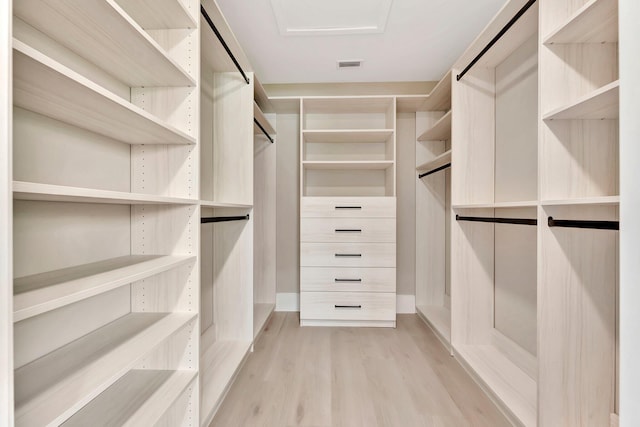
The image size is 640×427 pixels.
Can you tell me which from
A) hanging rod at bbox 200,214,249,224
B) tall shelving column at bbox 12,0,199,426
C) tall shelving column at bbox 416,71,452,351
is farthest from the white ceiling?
hanging rod at bbox 200,214,249,224

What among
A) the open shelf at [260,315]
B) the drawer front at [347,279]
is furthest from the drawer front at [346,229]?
the open shelf at [260,315]

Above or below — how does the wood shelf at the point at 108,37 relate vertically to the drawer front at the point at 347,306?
above

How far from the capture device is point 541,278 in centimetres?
121

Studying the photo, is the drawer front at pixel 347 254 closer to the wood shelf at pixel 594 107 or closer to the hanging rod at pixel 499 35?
the hanging rod at pixel 499 35

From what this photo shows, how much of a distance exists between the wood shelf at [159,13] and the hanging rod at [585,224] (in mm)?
1607

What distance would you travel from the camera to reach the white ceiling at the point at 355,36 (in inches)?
71.6

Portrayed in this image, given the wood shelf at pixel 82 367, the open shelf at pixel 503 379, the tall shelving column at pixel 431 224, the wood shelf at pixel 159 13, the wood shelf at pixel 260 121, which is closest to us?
the wood shelf at pixel 82 367

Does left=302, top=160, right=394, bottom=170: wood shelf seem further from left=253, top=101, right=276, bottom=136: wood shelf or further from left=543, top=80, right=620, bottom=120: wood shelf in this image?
left=543, top=80, right=620, bottom=120: wood shelf

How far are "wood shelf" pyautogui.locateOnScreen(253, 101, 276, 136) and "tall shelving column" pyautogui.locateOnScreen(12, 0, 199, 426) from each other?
1.01 m

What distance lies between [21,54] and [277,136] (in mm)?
2415
